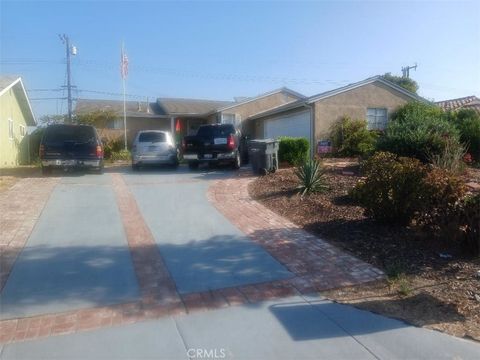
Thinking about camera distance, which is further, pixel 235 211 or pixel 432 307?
pixel 235 211

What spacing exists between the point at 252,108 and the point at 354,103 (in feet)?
32.0

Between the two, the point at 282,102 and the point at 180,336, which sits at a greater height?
the point at 282,102

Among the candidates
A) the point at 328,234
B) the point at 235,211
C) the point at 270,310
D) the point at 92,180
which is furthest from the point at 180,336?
the point at 92,180

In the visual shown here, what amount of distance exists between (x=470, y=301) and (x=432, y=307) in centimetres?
47

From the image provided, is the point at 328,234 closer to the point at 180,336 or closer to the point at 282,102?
the point at 180,336

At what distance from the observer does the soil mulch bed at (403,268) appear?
4023mm

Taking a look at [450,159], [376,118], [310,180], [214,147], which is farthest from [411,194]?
[376,118]

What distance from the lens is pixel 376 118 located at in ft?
65.5

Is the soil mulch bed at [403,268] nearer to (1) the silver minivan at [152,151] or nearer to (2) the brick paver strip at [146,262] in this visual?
(2) the brick paver strip at [146,262]

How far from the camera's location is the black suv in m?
13.8

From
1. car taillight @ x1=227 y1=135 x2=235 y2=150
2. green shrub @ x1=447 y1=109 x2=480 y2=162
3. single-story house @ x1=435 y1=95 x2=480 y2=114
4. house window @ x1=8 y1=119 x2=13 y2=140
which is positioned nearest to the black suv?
car taillight @ x1=227 y1=135 x2=235 y2=150

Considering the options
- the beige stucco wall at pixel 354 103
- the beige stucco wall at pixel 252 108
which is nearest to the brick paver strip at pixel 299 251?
the beige stucco wall at pixel 354 103

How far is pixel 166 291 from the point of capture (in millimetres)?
4641

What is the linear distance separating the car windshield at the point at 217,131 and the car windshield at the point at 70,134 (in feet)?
13.4
